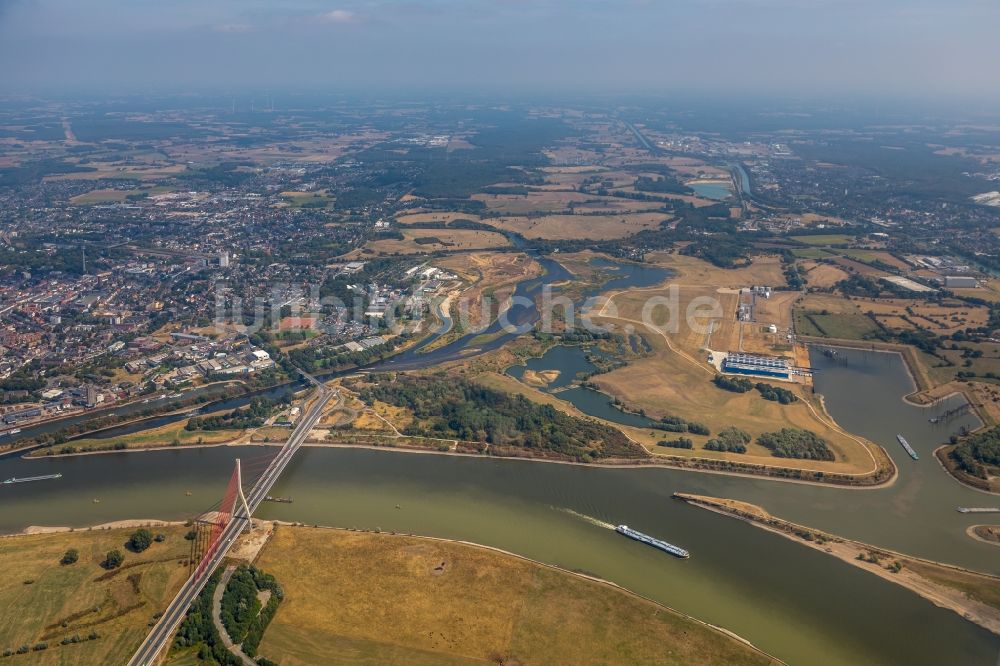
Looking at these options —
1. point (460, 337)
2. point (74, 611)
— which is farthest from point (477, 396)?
point (74, 611)

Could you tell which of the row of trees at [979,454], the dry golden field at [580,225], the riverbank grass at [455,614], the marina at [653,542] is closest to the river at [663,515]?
the marina at [653,542]

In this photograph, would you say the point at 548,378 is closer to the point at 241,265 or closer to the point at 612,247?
the point at 612,247

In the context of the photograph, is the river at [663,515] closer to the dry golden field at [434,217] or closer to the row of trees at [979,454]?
the row of trees at [979,454]

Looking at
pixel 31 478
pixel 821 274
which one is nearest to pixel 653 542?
pixel 31 478

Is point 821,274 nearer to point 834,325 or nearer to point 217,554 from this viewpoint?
point 834,325

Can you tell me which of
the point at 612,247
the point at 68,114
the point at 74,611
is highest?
the point at 68,114

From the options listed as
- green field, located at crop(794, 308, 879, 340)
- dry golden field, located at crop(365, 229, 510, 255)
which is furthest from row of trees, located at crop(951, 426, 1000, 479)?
dry golden field, located at crop(365, 229, 510, 255)
